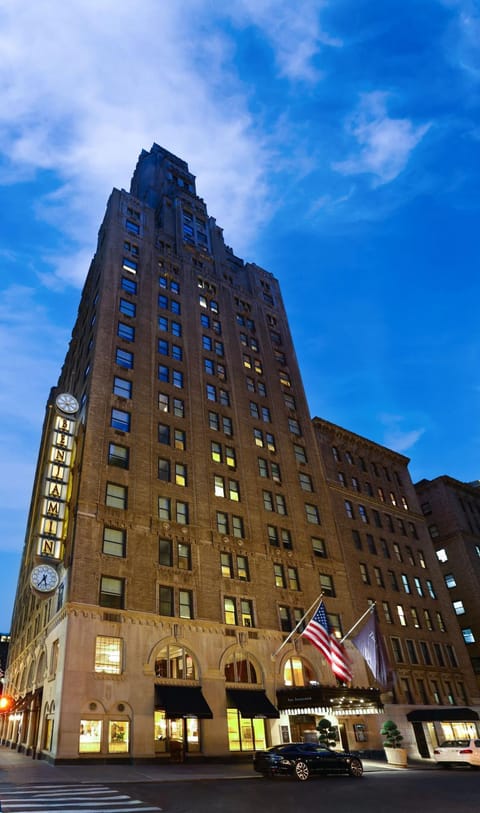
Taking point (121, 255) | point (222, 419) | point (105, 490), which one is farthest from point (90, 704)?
point (121, 255)

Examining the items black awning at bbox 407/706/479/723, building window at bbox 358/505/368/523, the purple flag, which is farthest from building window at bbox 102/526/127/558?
building window at bbox 358/505/368/523

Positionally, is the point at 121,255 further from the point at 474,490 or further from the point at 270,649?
the point at 474,490

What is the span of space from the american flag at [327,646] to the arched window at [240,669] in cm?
735

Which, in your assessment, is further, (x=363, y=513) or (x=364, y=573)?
(x=363, y=513)

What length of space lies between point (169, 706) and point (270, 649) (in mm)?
9717

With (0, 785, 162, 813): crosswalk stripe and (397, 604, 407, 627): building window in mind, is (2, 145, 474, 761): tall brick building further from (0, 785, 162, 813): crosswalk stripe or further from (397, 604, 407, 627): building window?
(0, 785, 162, 813): crosswalk stripe

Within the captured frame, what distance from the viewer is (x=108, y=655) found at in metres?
29.9

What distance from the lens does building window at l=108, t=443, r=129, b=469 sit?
123 feet

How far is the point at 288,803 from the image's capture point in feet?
48.8

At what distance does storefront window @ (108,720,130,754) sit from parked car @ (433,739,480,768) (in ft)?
58.5

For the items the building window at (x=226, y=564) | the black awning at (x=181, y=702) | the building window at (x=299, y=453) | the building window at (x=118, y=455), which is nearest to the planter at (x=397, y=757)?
the black awning at (x=181, y=702)

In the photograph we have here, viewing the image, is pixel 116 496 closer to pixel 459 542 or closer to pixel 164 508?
pixel 164 508

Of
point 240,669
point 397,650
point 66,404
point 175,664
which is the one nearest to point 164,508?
point 175,664

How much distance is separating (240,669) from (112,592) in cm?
1069
